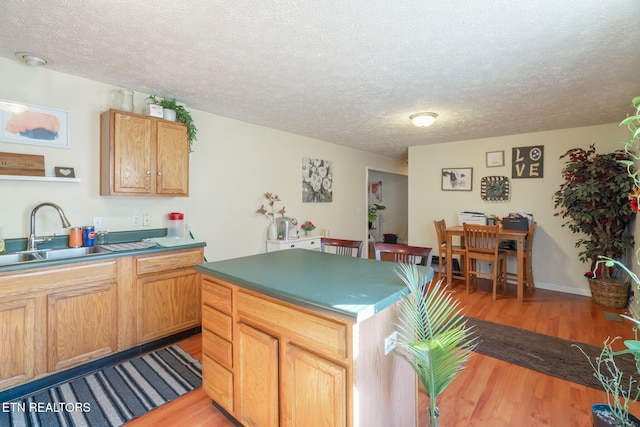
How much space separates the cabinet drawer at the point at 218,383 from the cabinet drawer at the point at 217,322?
20 cm

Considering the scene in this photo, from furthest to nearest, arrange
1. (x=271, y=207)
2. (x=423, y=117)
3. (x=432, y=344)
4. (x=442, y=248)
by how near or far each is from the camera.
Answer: (x=442, y=248), (x=271, y=207), (x=423, y=117), (x=432, y=344)

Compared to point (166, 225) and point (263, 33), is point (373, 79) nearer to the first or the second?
point (263, 33)

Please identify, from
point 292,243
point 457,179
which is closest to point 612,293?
point 457,179

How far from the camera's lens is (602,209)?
3355 millimetres

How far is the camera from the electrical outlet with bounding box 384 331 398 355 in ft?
4.13

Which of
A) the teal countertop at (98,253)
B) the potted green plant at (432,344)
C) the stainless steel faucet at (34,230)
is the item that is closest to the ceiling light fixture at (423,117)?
the potted green plant at (432,344)

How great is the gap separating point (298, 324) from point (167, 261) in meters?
1.79

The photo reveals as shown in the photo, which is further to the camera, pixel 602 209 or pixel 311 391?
pixel 602 209

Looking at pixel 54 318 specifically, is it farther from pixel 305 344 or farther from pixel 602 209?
pixel 602 209

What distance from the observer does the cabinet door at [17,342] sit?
181 cm

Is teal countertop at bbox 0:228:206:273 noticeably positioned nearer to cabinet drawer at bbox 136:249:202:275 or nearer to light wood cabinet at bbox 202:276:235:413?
cabinet drawer at bbox 136:249:202:275

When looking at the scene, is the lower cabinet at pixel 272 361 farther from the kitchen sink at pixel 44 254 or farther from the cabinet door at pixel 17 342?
the kitchen sink at pixel 44 254

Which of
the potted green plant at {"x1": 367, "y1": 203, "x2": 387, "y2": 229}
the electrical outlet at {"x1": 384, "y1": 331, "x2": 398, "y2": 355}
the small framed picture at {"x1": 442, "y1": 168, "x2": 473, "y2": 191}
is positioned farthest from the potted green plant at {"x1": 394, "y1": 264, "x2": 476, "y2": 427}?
the potted green plant at {"x1": 367, "y1": 203, "x2": 387, "y2": 229}

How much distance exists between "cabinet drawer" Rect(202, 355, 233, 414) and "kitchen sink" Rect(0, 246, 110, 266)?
1.32 m
